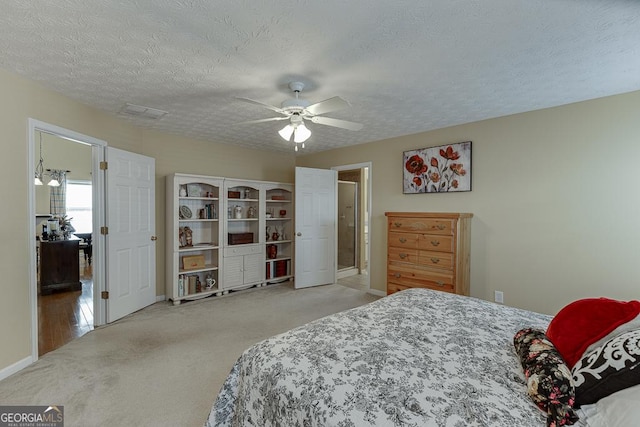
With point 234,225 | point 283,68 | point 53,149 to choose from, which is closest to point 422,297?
point 283,68

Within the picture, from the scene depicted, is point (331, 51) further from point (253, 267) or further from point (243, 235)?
point (253, 267)

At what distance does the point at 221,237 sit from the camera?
4.62 m

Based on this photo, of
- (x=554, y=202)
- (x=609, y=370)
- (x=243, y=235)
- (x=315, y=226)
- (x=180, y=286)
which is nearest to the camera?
(x=609, y=370)

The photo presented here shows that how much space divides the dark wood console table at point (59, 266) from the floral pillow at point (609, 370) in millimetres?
6100

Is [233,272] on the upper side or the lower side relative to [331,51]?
lower

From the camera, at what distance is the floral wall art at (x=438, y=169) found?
3760mm

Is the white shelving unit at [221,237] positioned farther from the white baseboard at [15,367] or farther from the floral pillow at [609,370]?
the floral pillow at [609,370]

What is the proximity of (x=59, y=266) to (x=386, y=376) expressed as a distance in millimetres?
5564

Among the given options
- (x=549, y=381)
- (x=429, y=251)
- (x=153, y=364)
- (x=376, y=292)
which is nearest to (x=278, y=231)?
(x=376, y=292)

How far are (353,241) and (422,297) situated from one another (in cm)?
423

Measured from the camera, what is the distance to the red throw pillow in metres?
1.23

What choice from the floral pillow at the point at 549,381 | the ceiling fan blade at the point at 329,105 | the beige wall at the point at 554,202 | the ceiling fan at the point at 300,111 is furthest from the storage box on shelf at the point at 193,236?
the floral pillow at the point at 549,381

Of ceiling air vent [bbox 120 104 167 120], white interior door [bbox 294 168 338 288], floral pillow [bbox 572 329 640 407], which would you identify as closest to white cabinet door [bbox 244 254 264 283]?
white interior door [bbox 294 168 338 288]

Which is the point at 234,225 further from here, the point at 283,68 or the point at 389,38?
the point at 389,38
